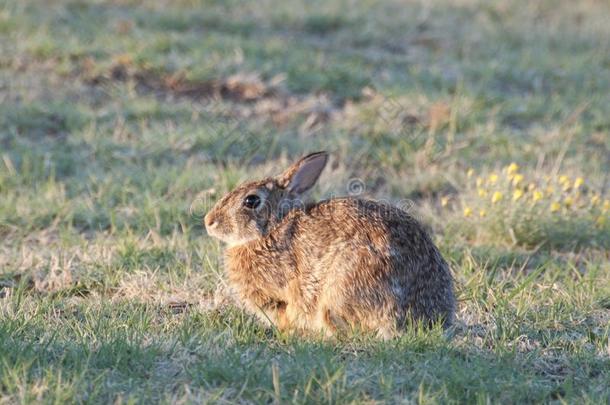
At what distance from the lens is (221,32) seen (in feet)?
35.6

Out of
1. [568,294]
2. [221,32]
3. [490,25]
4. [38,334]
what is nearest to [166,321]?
[38,334]

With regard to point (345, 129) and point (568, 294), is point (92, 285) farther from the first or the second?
point (345, 129)

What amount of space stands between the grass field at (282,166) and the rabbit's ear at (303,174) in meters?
0.68

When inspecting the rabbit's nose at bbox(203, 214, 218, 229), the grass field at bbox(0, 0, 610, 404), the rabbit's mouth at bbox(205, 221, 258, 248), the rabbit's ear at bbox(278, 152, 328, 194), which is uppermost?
the rabbit's ear at bbox(278, 152, 328, 194)

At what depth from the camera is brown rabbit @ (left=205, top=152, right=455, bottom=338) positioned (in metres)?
4.49

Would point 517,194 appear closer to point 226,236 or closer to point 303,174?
point 303,174

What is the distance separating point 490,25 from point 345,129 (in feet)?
13.8

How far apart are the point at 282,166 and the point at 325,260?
290 centimetres

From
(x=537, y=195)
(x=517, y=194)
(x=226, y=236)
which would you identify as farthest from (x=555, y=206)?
(x=226, y=236)

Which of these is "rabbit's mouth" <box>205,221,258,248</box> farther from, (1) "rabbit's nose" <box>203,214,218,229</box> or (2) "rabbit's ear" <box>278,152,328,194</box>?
(2) "rabbit's ear" <box>278,152,328,194</box>

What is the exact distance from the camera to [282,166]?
24.4ft

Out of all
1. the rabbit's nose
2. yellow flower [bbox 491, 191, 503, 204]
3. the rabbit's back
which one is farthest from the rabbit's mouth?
yellow flower [bbox 491, 191, 503, 204]

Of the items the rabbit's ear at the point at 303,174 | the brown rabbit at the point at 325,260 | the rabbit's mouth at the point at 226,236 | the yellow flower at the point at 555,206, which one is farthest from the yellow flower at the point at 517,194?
the rabbit's mouth at the point at 226,236

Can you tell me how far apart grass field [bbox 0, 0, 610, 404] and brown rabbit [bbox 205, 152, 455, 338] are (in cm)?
14
